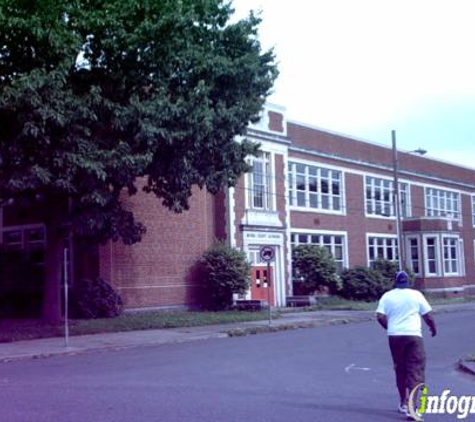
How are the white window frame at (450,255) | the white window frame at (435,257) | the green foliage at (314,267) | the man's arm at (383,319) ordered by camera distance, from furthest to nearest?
the white window frame at (450,255), the white window frame at (435,257), the green foliage at (314,267), the man's arm at (383,319)

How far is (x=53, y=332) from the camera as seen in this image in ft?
73.3

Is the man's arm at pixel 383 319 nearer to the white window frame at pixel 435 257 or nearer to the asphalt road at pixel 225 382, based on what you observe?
the asphalt road at pixel 225 382

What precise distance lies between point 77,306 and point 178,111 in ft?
35.3

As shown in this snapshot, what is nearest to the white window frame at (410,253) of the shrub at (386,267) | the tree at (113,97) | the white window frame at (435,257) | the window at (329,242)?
the white window frame at (435,257)

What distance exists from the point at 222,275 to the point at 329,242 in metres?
11.6

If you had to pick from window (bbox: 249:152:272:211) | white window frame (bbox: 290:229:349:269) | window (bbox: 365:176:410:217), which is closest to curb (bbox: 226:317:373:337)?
window (bbox: 249:152:272:211)

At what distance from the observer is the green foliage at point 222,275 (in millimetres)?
31609

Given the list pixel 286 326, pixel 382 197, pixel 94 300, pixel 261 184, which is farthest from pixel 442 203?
pixel 94 300

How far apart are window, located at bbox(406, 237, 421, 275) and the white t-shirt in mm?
39005

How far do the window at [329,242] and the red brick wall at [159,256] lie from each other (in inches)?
276

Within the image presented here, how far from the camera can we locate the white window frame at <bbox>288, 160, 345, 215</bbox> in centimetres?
3925

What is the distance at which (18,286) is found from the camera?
29125 mm

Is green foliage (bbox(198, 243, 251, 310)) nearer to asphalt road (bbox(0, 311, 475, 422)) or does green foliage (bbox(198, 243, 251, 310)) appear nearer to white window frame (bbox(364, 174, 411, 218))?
asphalt road (bbox(0, 311, 475, 422))

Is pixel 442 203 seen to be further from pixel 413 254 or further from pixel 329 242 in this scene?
pixel 329 242
